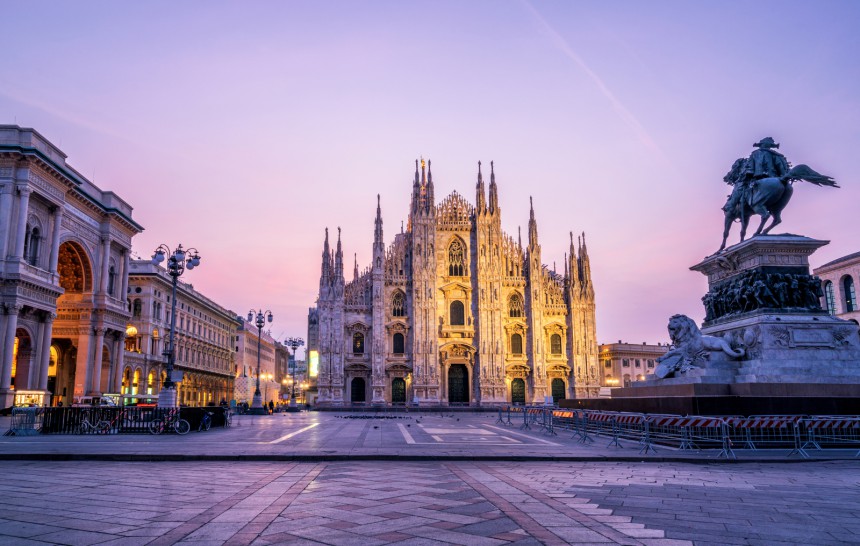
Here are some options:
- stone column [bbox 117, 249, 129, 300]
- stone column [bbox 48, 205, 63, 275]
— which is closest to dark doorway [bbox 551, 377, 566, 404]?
stone column [bbox 117, 249, 129, 300]

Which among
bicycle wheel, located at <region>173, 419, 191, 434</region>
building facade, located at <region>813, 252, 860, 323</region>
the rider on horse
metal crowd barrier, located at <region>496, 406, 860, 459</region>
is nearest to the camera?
metal crowd barrier, located at <region>496, 406, 860, 459</region>

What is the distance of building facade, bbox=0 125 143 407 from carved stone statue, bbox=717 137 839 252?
33497 millimetres

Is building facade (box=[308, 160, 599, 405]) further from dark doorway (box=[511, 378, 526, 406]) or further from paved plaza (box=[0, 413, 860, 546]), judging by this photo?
paved plaza (box=[0, 413, 860, 546])

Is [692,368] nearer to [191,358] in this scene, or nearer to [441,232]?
[441,232]

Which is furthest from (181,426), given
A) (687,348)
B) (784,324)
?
(784,324)

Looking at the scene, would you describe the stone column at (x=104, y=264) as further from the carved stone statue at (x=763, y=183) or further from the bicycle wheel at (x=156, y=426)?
the carved stone statue at (x=763, y=183)

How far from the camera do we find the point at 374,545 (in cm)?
563

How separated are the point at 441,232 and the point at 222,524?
5840 centimetres

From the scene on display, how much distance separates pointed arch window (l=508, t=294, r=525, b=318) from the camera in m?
63.8

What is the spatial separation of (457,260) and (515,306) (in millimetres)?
7314

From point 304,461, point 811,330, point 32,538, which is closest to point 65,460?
point 304,461

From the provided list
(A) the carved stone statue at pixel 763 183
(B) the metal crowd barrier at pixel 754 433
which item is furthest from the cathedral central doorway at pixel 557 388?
(B) the metal crowd barrier at pixel 754 433

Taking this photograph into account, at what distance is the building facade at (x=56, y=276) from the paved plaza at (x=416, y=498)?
2282 centimetres

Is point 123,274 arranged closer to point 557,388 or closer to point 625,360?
point 557,388
